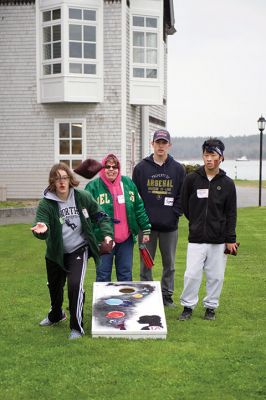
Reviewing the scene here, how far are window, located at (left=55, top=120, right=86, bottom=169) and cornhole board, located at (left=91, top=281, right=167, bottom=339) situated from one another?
51.4ft

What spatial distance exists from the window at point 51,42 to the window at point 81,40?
0.46m

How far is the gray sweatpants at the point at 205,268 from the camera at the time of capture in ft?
21.3

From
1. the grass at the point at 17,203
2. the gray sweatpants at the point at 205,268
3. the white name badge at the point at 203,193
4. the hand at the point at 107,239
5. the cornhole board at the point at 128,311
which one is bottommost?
the grass at the point at 17,203

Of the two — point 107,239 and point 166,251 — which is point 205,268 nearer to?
point 166,251

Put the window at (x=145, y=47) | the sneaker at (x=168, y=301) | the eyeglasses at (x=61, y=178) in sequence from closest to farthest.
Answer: the eyeglasses at (x=61, y=178)
the sneaker at (x=168, y=301)
the window at (x=145, y=47)

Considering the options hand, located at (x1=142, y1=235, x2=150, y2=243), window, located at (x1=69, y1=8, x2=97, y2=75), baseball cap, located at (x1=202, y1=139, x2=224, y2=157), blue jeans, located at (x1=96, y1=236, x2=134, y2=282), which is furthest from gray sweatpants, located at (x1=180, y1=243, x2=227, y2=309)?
window, located at (x1=69, y1=8, x2=97, y2=75)

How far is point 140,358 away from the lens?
518 cm

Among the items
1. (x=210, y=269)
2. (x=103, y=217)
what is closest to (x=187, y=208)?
(x=210, y=269)

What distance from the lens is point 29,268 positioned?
992 centimetres

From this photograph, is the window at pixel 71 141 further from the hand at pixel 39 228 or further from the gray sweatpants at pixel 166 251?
the hand at pixel 39 228

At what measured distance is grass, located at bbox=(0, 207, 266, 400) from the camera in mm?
4496

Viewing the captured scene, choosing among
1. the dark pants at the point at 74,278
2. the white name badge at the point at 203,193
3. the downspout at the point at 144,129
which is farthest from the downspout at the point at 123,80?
the dark pants at the point at 74,278

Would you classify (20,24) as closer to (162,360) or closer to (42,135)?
(42,135)

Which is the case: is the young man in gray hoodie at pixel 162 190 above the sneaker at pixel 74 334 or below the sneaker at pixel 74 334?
above
